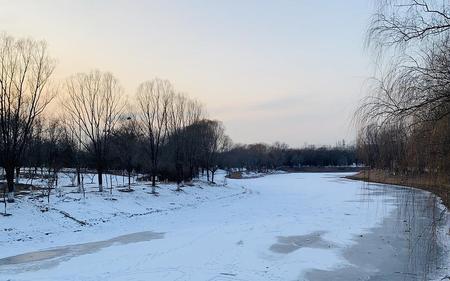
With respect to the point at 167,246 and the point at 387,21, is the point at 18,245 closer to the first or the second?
the point at 167,246

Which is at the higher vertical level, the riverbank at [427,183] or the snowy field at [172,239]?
the riverbank at [427,183]

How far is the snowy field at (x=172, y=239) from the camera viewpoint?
12578 mm

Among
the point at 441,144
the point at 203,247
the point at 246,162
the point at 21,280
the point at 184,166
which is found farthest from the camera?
the point at 246,162

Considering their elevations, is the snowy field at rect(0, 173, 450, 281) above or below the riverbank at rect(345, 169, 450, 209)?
below

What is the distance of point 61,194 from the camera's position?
2669cm

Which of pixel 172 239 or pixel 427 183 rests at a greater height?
pixel 427 183

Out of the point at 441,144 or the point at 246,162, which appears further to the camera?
the point at 246,162

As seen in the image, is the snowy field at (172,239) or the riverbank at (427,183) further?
the snowy field at (172,239)

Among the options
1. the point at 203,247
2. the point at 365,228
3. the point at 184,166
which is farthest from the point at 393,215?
the point at 184,166

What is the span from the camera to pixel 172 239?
18.1 metres

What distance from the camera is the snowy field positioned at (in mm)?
12578

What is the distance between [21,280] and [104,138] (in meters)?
23.7

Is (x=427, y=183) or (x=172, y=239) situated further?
(x=172, y=239)

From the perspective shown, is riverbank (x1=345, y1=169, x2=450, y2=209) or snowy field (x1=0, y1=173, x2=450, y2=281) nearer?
riverbank (x1=345, y1=169, x2=450, y2=209)
